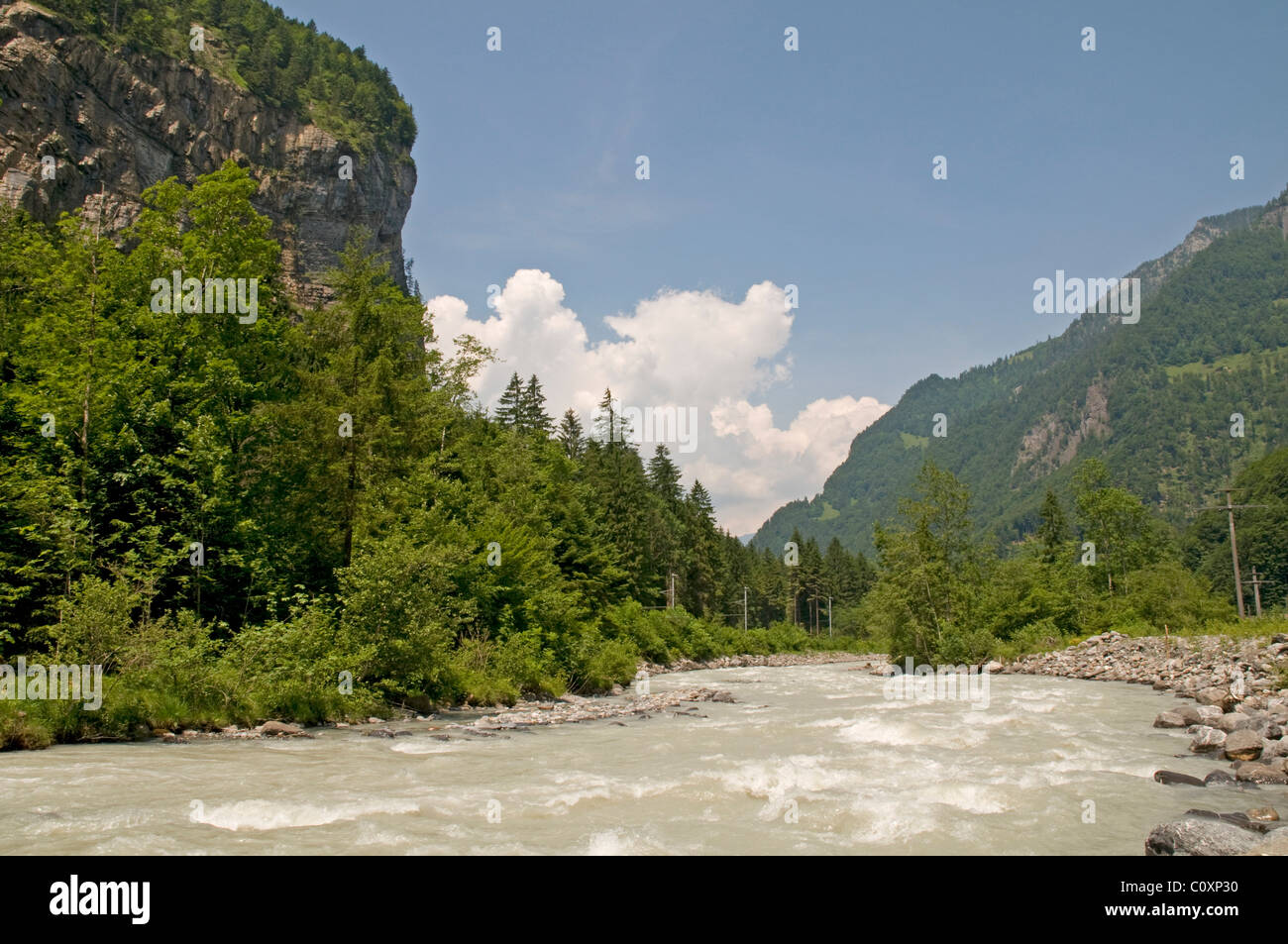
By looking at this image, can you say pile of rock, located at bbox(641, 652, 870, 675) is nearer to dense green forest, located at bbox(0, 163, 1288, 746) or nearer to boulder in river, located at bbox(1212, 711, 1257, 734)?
dense green forest, located at bbox(0, 163, 1288, 746)

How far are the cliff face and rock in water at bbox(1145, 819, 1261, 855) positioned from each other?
5514cm

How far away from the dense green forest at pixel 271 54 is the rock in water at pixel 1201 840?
99.6 metres

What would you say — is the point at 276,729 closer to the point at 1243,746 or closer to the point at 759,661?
the point at 1243,746

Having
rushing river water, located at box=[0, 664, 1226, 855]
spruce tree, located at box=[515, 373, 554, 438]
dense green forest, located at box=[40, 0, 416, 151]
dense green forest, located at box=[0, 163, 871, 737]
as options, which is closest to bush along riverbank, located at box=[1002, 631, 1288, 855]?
rushing river water, located at box=[0, 664, 1226, 855]

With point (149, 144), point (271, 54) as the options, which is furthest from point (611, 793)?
point (271, 54)

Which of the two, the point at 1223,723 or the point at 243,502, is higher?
the point at 243,502

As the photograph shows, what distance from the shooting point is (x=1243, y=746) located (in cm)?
1314

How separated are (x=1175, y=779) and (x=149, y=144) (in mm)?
98251

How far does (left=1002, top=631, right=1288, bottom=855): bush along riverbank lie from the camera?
300 inches

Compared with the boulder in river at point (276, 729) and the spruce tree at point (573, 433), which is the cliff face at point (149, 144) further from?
the boulder in river at point (276, 729)

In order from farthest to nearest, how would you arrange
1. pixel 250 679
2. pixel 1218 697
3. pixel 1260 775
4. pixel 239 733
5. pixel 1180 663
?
1. pixel 1180 663
2. pixel 1218 697
3. pixel 250 679
4. pixel 239 733
5. pixel 1260 775

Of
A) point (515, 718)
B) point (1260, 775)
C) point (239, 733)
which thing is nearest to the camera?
point (1260, 775)

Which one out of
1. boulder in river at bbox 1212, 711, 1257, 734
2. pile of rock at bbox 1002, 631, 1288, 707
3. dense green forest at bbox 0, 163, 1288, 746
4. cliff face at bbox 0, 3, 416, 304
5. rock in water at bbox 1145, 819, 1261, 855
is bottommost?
pile of rock at bbox 1002, 631, 1288, 707
